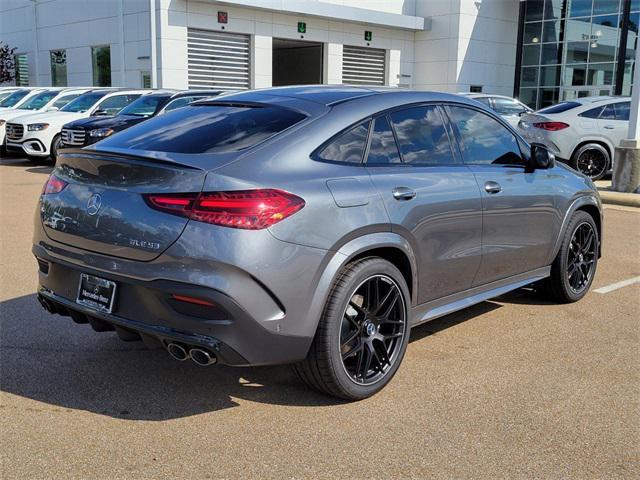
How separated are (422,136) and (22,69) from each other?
120 feet

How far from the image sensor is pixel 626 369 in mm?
4609

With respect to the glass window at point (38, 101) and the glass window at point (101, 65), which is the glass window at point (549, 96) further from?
the glass window at point (38, 101)

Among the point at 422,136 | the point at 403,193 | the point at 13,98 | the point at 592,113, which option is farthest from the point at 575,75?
the point at 403,193

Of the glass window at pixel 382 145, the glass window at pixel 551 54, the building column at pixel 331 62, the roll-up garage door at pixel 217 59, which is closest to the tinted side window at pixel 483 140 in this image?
the glass window at pixel 382 145

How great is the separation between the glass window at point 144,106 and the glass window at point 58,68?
19.8m

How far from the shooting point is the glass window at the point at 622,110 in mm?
14523

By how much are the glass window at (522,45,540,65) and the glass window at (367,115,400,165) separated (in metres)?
34.7

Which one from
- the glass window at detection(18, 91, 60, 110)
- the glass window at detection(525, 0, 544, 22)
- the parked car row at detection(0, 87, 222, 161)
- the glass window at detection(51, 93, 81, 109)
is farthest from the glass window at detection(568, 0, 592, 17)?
the glass window at detection(18, 91, 60, 110)

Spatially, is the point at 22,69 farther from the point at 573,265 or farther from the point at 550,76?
the point at 573,265

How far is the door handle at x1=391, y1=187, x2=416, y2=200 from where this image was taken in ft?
13.5

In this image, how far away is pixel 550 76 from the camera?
35375 millimetres

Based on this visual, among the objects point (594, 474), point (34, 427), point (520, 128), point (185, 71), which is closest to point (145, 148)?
point (34, 427)

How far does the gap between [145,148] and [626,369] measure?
326 cm

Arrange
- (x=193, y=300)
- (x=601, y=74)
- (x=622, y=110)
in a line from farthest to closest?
(x=601, y=74)
(x=622, y=110)
(x=193, y=300)
